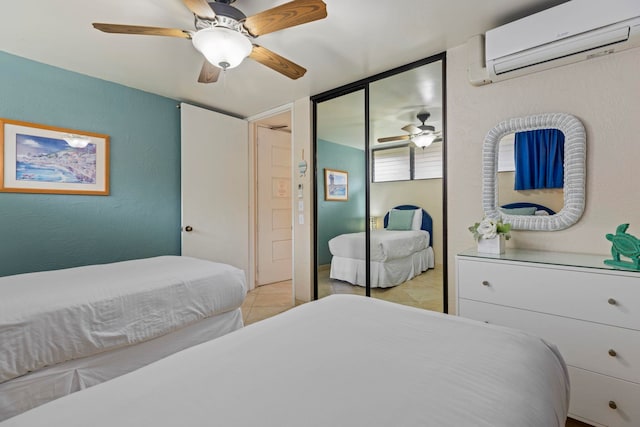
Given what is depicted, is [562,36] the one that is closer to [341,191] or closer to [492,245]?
[492,245]

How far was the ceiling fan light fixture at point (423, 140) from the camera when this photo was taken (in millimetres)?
2518

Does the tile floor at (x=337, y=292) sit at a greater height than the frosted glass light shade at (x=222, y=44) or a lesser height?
lesser

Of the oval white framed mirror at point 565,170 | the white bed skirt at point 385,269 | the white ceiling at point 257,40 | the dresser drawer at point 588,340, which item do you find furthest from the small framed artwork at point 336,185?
the dresser drawer at point 588,340

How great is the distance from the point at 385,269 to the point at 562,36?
7.05 feet

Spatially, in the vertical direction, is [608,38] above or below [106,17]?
below

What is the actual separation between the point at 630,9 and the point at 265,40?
2.17m

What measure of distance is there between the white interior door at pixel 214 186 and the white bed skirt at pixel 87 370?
1.52 meters

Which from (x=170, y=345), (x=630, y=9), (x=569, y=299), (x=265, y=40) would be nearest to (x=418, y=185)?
(x=569, y=299)

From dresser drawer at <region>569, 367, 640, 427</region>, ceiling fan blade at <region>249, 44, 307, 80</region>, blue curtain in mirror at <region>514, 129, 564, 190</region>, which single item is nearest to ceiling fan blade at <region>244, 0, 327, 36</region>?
ceiling fan blade at <region>249, 44, 307, 80</region>

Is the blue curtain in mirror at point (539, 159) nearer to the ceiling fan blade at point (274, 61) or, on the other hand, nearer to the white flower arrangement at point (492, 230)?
the white flower arrangement at point (492, 230)

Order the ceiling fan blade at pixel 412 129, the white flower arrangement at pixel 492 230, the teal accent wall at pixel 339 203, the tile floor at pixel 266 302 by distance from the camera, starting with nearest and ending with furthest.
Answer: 1. the white flower arrangement at pixel 492 230
2. the ceiling fan blade at pixel 412 129
3. the teal accent wall at pixel 339 203
4. the tile floor at pixel 266 302

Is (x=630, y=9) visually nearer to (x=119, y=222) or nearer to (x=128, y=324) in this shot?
(x=128, y=324)

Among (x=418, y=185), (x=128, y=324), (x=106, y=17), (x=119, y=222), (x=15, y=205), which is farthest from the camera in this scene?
(x=119, y=222)

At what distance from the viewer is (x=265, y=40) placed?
2.18 m
